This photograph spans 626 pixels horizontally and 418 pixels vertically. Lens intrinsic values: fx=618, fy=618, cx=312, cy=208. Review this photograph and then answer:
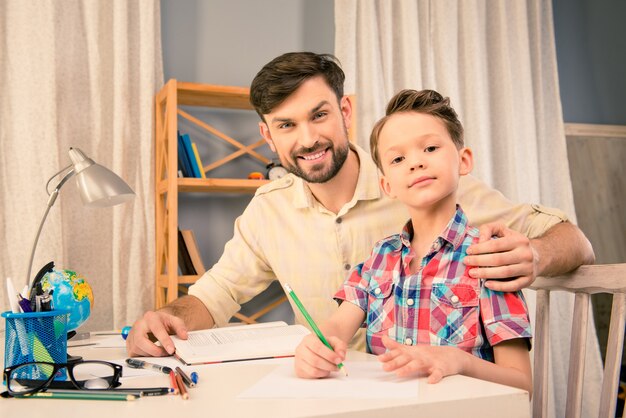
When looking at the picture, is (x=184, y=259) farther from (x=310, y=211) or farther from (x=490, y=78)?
(x=490, y=78)

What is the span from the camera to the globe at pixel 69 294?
1342 mm

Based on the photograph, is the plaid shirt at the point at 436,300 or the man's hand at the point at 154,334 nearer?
the plaid shirt at the point at 436,300

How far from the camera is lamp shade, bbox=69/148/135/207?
150 cm

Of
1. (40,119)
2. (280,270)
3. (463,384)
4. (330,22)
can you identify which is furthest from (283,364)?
(330,22)

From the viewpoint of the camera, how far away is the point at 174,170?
243 cm

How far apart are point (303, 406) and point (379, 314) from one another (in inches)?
19.5

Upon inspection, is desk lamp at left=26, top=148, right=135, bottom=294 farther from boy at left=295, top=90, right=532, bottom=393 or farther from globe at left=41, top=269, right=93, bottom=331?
boy at left=295, top=90, right=532, bottom=393

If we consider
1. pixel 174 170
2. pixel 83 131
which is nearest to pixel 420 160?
pixel 174 170

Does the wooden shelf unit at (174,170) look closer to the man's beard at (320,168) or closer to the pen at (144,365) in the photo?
the man's beard at (320,168)

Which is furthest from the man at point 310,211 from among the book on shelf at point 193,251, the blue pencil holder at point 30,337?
the book on shelf at point 193,251

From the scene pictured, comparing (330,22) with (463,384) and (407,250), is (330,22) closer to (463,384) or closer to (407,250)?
(407,250)

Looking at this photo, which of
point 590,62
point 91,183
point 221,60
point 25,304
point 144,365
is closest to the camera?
point 25,304

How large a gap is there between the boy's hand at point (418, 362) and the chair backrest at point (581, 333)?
36cm

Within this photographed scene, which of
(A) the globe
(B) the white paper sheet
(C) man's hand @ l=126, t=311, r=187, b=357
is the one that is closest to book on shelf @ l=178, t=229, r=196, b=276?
(A) the globe
